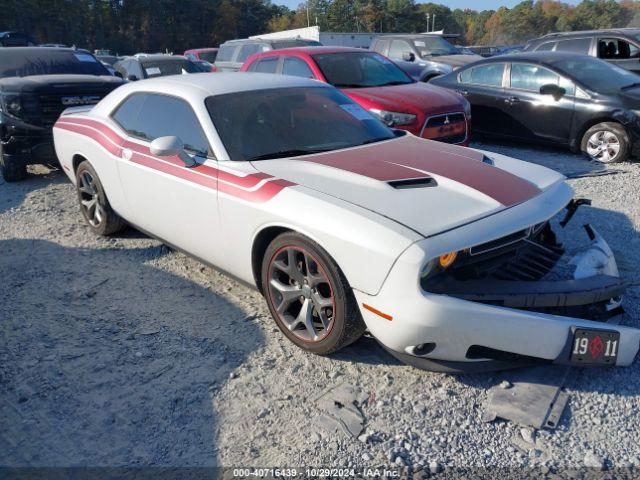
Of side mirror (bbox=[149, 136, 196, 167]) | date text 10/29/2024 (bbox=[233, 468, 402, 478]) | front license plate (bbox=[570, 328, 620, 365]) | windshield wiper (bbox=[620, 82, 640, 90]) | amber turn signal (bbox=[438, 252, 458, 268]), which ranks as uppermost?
windshield wiper (bbox=[620, 82, 640, 90])

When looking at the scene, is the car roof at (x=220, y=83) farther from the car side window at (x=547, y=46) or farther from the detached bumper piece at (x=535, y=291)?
the car side window at (x=547, y=46)

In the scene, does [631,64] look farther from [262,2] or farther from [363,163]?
[262,2]

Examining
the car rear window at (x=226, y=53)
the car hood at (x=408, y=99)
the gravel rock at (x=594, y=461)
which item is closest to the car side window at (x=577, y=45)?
the car hood at (x=408, y=99)

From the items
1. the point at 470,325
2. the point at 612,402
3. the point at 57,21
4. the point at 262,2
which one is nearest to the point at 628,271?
the point at 612,402

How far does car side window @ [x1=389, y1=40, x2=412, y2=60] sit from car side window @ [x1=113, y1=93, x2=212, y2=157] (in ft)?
37.7

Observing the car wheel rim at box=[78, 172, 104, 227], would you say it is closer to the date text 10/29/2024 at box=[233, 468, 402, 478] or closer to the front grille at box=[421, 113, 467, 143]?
the date text 10/29/2024 at box=[233, 468, 402, 478]

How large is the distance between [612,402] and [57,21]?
2470 inches

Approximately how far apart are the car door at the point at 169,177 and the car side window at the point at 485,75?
232 inches

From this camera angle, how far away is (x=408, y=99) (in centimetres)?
683

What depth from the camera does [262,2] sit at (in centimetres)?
7850

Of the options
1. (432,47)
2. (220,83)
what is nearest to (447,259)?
(220,83)

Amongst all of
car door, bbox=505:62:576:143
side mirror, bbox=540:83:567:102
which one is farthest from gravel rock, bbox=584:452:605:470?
side mirror, bbox=540:83:567:102

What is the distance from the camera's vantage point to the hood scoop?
3127 millimetres

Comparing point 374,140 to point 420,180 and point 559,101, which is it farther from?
point 559,101
